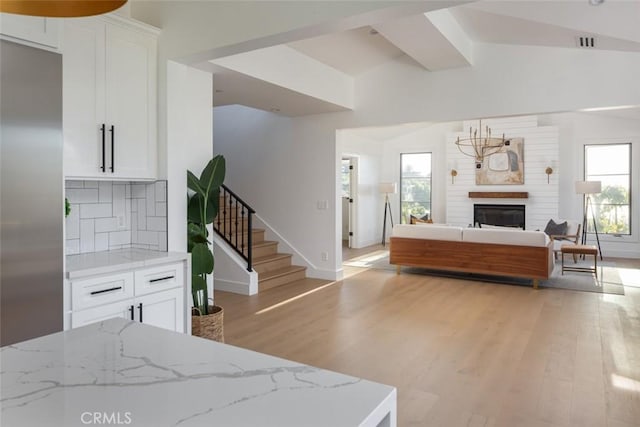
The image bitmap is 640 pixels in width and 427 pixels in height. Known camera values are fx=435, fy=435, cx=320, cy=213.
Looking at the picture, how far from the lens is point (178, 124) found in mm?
3355

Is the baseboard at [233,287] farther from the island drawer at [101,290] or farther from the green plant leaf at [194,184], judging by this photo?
the island drawer at [101,290]

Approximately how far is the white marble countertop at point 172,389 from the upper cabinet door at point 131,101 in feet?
6.69

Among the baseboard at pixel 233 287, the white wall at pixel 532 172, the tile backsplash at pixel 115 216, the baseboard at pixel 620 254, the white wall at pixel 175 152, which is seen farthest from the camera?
the white wall at pixel 532 172

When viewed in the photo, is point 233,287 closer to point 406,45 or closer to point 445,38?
point 406,45

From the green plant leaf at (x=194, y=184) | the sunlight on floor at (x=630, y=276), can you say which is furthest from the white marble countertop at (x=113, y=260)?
the sunlight on floor at (x=630, y=276)

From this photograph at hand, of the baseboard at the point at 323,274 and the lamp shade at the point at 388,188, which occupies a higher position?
the lamp shade at the point at 388,188

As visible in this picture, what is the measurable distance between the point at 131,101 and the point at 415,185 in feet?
28.8

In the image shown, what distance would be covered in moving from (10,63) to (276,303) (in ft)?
11.9

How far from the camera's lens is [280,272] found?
20.8 feet

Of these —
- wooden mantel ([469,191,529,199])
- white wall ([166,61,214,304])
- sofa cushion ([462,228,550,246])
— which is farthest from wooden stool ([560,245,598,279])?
white wall ([166,61,214,304])

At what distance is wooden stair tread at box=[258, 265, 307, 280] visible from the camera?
6.03 meters

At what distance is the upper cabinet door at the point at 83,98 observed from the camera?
2658mm

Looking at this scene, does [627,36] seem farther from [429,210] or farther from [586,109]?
[429,210]

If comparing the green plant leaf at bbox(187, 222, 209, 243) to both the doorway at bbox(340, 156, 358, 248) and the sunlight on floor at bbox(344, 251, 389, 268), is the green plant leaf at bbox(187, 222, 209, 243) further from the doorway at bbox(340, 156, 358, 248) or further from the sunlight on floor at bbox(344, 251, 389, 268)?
the doorway at bbox(340, 156, 358, 248)
